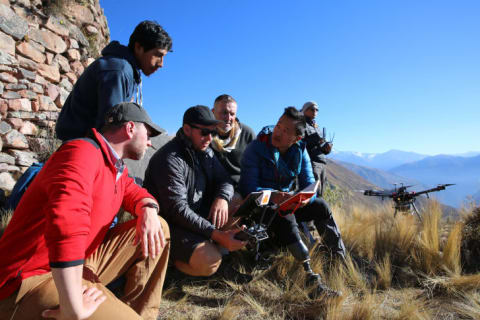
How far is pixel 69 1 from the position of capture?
5.88 m

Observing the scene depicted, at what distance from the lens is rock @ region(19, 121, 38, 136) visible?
4784mm

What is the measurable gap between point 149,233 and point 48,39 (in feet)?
17.6

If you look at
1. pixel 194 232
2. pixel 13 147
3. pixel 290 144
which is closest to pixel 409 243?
pixel 290 144

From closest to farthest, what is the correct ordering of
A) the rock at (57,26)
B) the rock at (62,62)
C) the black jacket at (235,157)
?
1. the black jacket at (235,157)
2. the rock at (57,26)
3. the rock at (62,62)

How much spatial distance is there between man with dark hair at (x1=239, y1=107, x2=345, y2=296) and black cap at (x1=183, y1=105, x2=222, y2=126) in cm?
74

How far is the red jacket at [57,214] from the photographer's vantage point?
115cm

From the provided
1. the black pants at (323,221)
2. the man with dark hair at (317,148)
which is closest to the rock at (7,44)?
the man with dark hair at (317,148)

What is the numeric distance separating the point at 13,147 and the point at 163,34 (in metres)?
3.78

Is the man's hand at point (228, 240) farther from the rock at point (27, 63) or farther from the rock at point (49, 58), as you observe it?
the rock at point (49, 58)

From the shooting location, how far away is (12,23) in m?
4.66

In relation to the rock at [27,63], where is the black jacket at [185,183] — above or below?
below

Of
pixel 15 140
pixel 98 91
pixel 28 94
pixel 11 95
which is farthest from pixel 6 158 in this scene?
pixel 98 91

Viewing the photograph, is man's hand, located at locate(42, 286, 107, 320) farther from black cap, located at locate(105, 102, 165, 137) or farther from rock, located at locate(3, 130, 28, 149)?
rock, located at locate(3, 130, 28, 149)

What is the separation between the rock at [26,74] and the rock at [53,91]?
11.3 inches
